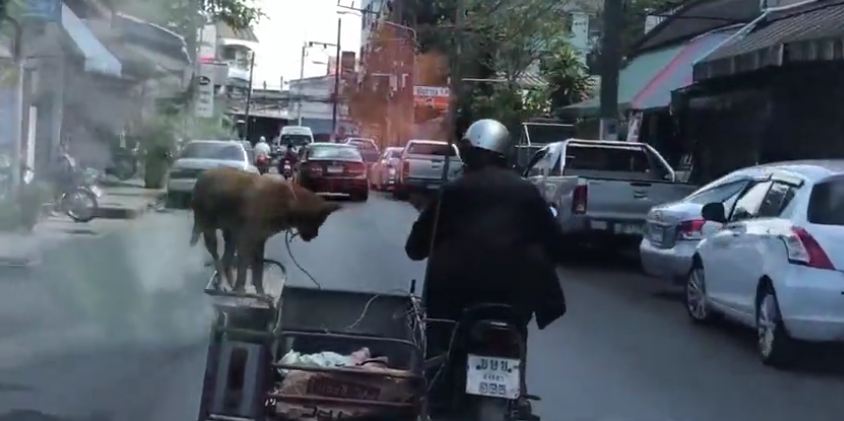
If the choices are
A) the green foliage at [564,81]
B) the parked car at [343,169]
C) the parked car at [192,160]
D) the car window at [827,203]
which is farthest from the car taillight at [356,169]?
the car window at [827,203]

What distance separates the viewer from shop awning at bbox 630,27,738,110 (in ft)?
105

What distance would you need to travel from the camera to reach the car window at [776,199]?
12000 millimetres

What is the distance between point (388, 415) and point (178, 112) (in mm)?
10710

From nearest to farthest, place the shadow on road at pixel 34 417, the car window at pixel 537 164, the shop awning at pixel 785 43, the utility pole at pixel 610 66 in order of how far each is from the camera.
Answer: the shadow on road at pixel 34 417
the shop awning at pixel 785 43
the car window at pixel 537 164
the utility pole at pixel 610 66

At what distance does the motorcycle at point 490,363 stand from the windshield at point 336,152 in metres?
22.4

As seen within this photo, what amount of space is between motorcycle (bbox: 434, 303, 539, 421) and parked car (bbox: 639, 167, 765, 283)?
8.32 m

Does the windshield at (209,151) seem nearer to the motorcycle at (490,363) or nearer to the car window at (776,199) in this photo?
the car window at (776,199)

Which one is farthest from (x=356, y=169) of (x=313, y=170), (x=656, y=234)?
(x=656, y=234)

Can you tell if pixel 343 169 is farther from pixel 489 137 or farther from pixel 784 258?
pixel 489 137

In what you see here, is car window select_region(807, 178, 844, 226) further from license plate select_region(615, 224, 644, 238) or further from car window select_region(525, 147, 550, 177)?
car window select_region(525, 147, 550, 177)

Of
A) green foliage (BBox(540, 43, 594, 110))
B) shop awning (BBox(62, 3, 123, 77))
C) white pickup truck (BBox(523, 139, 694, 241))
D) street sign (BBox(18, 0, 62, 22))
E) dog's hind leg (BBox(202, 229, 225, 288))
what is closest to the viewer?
dog's hind leg (BBox(202, 229, 225, 288))

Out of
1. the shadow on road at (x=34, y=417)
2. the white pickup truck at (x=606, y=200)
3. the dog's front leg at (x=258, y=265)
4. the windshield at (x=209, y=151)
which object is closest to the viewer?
the dog's front leg at (x=258, y=265)

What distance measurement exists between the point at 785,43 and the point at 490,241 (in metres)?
15.3

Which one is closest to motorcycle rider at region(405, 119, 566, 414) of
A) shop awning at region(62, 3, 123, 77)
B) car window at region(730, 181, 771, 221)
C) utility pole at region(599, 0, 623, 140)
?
car window at region(730, 181, 771, 221)
